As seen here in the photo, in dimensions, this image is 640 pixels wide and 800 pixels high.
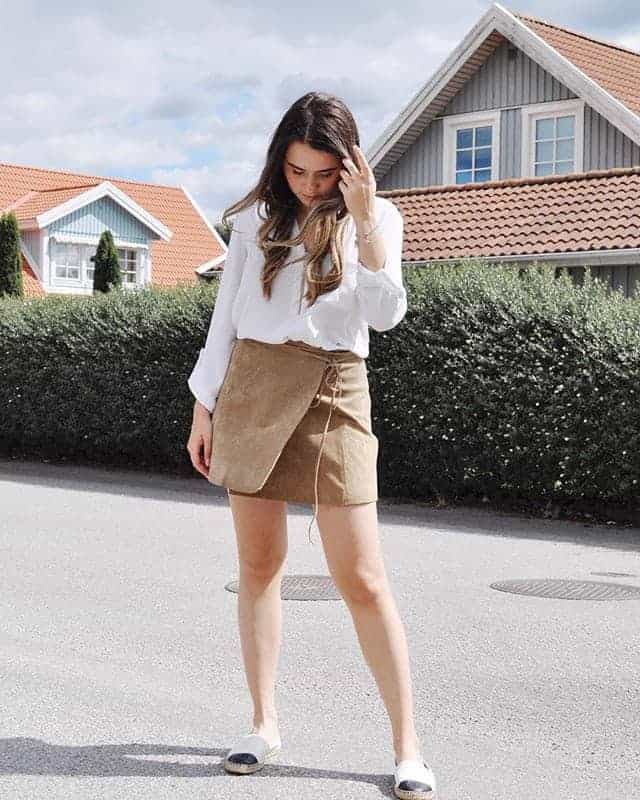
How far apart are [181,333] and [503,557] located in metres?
6.51

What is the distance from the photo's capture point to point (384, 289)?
3.71 meters

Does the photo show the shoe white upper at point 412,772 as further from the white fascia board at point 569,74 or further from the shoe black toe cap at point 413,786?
the white fascia board at point 569,74

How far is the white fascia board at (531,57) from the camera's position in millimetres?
23188

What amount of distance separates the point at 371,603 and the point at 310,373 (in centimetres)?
70

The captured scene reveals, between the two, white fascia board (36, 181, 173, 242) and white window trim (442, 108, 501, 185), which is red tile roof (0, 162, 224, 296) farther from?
white window trim (442, 108, 501, 185)

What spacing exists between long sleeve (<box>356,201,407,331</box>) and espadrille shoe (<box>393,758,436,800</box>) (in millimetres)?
1276

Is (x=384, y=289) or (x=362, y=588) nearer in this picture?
(x=384, y=289)

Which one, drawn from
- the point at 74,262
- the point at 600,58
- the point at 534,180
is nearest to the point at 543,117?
the point at 600,58

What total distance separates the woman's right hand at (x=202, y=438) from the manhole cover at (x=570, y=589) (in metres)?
3.94

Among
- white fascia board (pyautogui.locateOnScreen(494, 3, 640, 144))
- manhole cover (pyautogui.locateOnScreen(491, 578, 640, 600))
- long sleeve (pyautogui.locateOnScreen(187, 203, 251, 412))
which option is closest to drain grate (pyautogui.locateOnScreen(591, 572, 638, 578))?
manhole cover (pyautogui.locateOnScreen(491, 578, 640, 600))

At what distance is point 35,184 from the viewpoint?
44688 mm

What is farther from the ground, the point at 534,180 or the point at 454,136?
the point at 454,136

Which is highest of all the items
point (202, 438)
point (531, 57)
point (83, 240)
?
point (531, 57)

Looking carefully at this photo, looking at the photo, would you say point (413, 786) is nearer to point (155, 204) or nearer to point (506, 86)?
point (506, 86)
